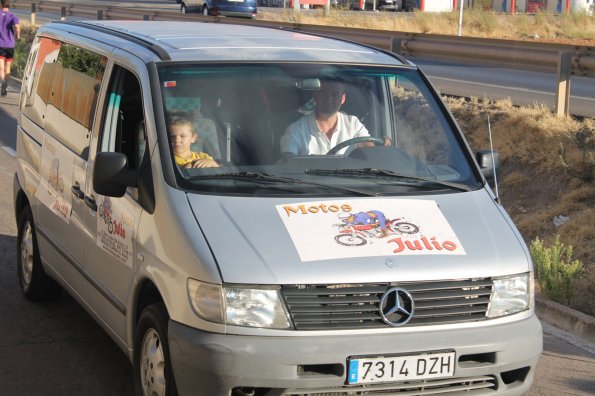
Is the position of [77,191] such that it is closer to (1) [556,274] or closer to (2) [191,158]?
(2) [191,158]

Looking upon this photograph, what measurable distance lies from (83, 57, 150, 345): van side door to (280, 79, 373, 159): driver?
75cm

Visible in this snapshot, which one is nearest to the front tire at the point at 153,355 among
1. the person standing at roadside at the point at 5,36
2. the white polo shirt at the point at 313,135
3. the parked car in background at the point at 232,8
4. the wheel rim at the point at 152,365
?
the wheel rim at the point at 152,365

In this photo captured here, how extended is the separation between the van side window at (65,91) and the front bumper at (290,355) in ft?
6.48

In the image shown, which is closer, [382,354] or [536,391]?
[382,354]

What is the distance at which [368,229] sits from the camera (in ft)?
15.6

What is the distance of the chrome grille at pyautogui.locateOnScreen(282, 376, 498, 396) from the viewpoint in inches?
172

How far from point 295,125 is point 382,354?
156 centimetres

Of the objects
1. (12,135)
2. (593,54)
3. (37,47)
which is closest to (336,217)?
(37,47)

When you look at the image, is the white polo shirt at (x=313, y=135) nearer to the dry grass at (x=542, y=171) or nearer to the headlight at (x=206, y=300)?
the headlight at (x=206, y=300)

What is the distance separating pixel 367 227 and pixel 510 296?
0.70m

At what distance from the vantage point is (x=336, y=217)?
15.8ft

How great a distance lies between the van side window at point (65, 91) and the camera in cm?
611

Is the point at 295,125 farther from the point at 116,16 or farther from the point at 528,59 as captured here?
the point at 116,16


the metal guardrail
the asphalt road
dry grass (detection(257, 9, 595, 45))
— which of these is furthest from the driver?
dry grass (detection(257, 9, 595, 45))
